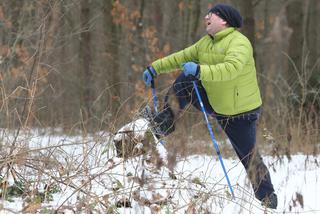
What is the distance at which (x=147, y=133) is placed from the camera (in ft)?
10.8

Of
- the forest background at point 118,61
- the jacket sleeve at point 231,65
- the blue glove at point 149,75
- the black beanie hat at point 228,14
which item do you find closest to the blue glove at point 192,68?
the jacket sleeve at point 231,65

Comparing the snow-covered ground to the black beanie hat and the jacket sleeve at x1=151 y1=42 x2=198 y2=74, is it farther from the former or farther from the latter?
the black beanie hat

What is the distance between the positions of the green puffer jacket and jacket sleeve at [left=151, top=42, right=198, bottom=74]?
9cm

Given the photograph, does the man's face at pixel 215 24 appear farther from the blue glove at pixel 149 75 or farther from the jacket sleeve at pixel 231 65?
the blue glove at pixel 149 75

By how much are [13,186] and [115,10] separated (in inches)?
409

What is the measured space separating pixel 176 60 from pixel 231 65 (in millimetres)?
817

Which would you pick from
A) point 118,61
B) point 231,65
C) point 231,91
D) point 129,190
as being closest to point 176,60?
point 231,91

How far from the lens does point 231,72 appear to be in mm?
3549

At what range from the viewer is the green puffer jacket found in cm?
359

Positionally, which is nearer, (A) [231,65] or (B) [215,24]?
(A) [231,65]

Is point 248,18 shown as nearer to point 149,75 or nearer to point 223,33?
point 149,75

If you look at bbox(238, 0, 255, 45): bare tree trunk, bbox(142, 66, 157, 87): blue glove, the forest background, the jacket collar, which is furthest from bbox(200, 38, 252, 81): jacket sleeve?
bbox(238, 0, 255, 45): bare tree trunk

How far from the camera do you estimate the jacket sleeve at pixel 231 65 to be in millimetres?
3494

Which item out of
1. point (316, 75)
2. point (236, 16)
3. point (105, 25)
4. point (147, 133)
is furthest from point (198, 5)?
point (147, 133)
